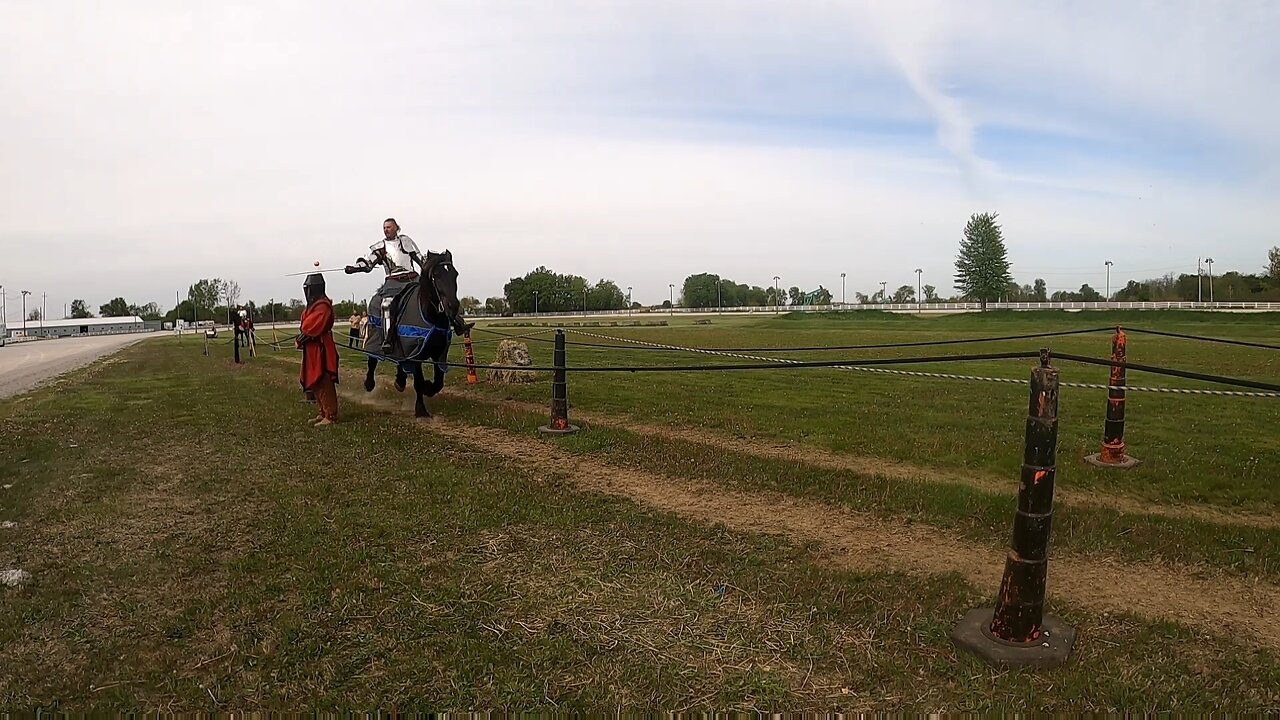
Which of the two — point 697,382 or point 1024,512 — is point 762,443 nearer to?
point 1024,512

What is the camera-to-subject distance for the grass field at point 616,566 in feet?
10.3

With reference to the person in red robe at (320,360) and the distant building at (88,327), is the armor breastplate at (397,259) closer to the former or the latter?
the person in red robe at (320,360)

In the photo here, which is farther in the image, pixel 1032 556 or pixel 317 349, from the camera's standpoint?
pixel 317 349

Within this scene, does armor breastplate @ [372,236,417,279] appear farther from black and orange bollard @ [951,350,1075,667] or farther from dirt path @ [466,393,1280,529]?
black and orange bollard @ [951,350,1075,667]

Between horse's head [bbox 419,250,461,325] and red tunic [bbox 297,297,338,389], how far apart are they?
1306 mm

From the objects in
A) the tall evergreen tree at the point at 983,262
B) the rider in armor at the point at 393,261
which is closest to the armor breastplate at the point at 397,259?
the rider in armor at the point at 393,261

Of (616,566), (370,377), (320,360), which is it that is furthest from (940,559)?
(370,377)

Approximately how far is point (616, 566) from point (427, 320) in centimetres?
643

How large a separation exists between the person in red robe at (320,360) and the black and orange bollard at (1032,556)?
8.45 metres

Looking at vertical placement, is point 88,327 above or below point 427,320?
below

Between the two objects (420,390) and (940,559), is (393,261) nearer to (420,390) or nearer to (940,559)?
(420,390)

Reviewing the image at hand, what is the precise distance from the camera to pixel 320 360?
32.4ft

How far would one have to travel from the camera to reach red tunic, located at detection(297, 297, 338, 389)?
387 inches

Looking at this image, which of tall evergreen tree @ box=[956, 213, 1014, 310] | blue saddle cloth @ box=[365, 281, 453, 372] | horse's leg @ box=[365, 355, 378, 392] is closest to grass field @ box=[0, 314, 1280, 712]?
blue saddle cloth @ box=[365, 281, 453, 372]
